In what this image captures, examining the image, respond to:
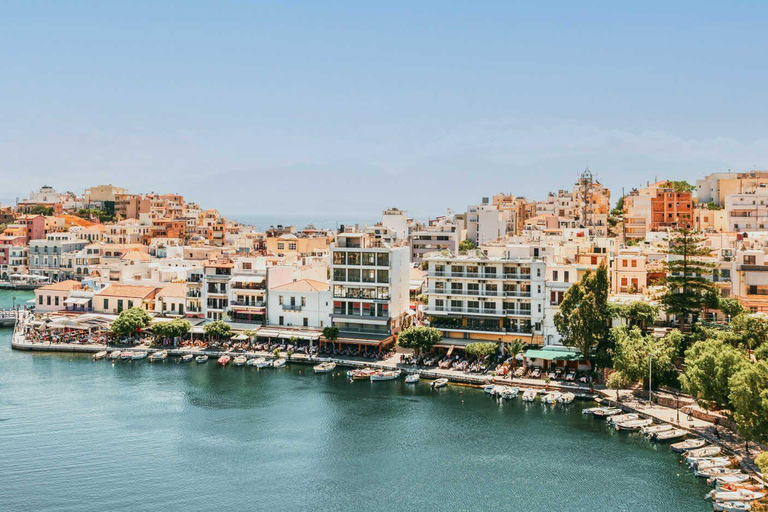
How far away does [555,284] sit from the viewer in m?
60.0

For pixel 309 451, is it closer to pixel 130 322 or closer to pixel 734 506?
pixel 734 506

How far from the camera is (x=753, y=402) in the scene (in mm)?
36656

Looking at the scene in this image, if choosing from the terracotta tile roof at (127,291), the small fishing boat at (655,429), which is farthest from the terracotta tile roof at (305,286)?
the small fishing boat at (655,429)

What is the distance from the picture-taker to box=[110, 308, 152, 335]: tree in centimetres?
7000

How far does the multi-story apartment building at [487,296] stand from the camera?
200ft

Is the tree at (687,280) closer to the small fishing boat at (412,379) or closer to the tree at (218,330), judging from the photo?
the small fishing boat at (412,379)

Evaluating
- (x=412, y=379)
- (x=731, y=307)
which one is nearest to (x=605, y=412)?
(x=412, y=379)

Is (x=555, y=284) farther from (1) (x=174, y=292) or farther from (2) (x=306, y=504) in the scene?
(1) (x=174, y=292)

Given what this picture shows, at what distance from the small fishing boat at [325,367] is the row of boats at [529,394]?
45.7ft

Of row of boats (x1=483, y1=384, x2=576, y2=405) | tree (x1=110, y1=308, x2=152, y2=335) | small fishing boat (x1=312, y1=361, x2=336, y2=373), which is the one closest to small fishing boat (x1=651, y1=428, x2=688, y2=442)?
row of boats (x1=483, y1=384, x2=576, y2=405)

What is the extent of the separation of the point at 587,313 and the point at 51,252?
97.5m

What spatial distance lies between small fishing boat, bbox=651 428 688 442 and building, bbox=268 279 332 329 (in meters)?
32.9

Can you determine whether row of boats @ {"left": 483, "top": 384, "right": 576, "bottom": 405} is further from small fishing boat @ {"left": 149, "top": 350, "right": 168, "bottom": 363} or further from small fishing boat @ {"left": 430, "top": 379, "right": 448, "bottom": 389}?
small fishing boat @ {"left": 149, "top": 350, "right": 168, "bottom": 363}

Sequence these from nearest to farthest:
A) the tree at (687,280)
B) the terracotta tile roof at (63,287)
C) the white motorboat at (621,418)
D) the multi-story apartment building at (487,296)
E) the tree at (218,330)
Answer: the white motorboat at (621,418), the tree at (687,280), the multi-story apartment building at (487,296), the tree at (218,330), the terracotta tile roof at (63,287)
